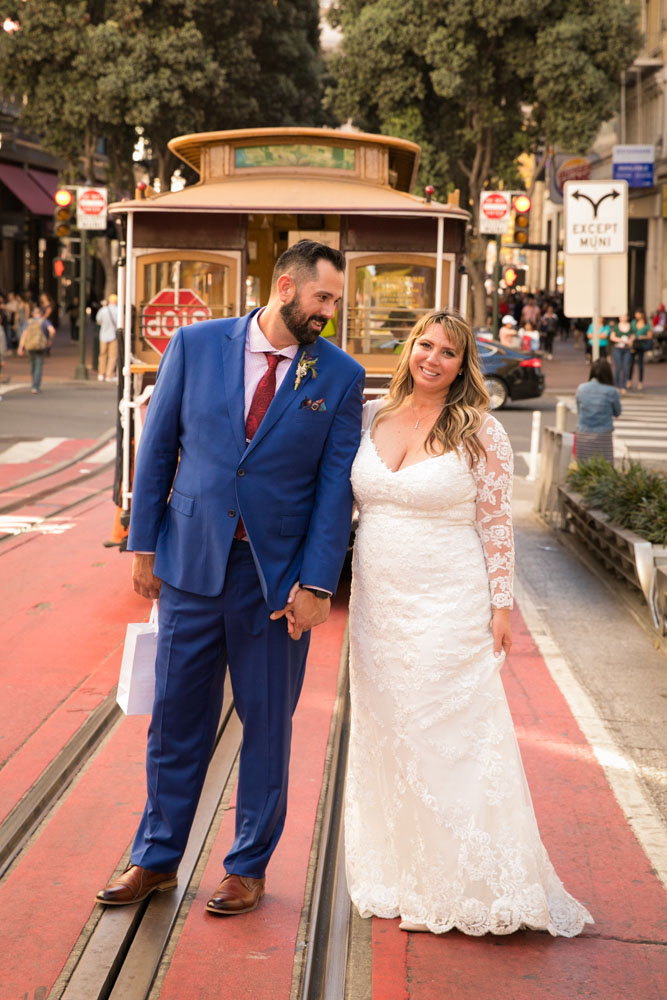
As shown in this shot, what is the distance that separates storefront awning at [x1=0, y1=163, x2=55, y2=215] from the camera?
138 feet

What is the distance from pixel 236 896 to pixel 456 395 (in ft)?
5.79

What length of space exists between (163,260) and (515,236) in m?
16.7

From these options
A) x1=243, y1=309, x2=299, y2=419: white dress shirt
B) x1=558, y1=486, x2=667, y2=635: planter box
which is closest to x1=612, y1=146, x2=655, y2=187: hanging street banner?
x1=558, y1=486, x2=667, y2=635: planter box

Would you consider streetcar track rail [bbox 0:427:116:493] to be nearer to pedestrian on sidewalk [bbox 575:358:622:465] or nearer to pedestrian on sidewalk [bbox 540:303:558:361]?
pedestrian on sidewalk [bbox 575:358:622:465]

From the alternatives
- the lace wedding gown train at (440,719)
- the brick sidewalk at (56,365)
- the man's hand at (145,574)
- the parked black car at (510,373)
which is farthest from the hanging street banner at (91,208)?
the lace wedding gown train at (440,719)

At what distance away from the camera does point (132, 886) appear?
4.10 meters

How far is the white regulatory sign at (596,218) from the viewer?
Result: 40.8 feet

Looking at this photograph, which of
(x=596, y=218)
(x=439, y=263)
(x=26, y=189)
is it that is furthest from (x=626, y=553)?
(x=26, y=189)

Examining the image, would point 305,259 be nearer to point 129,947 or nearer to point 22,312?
point 129,947

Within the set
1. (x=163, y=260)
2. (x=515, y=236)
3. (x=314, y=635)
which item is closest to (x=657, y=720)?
(x=314, y=635)

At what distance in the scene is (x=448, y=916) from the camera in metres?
3.98

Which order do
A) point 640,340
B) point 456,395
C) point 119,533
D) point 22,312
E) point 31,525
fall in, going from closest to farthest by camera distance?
point 456,395 < point 119,533 < point 31,525 < point 640,340 < point 22,312

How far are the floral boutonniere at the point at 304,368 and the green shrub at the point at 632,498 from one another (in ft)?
17.5

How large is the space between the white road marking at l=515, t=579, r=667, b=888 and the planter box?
2.30 ft
